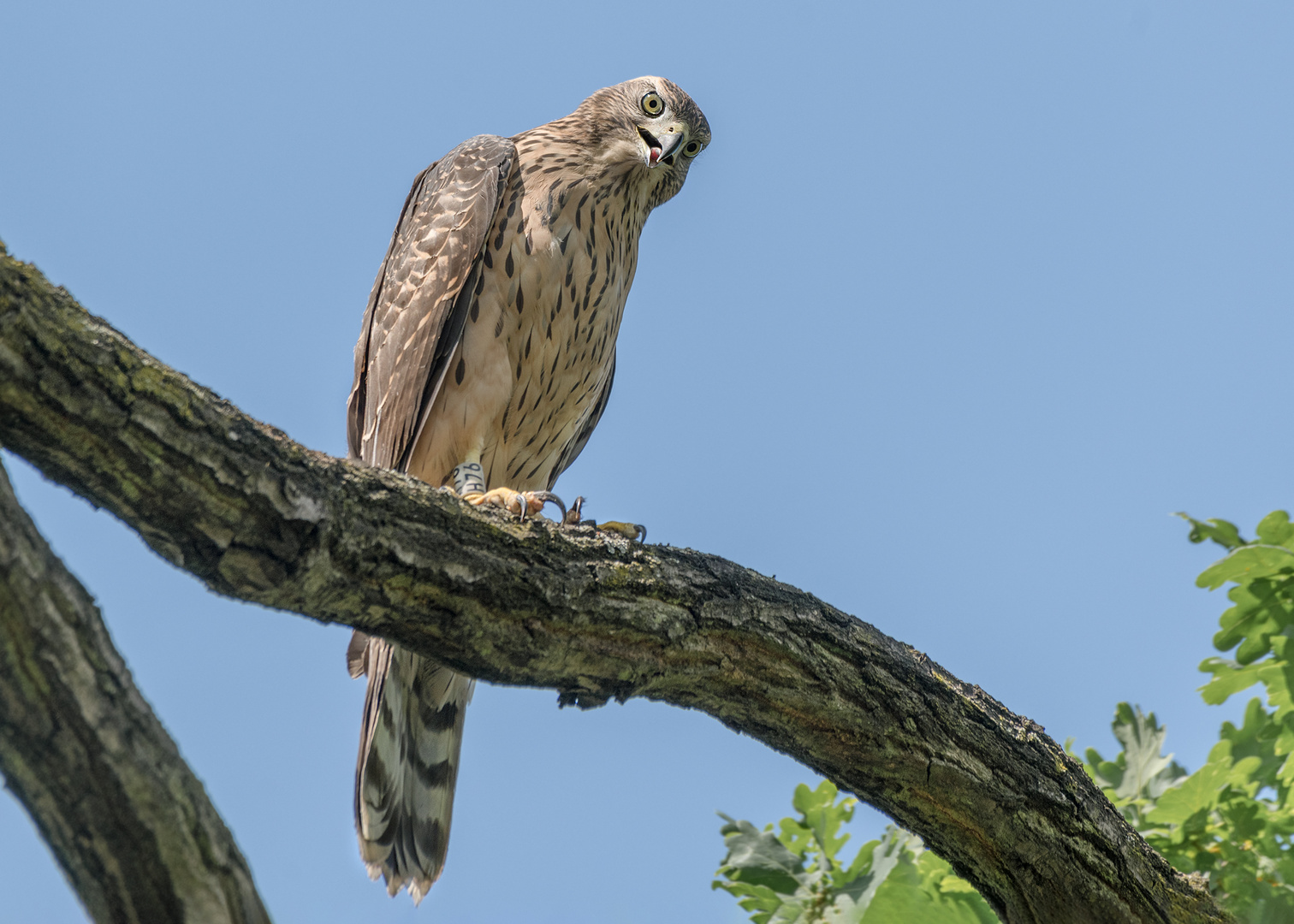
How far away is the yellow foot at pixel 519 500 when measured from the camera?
350cm

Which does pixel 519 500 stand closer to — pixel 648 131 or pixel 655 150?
pixel 655 150

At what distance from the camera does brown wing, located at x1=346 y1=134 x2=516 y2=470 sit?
458 cm

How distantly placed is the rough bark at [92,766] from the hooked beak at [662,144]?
11.8ft

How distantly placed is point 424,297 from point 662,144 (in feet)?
4.57

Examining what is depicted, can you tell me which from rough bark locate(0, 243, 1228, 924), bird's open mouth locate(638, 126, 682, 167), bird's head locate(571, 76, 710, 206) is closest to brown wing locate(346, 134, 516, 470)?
bird's head locate(571, 76, 710, 206)

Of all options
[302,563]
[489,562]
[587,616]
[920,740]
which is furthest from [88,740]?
[920,740]

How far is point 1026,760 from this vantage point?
3.32 metres

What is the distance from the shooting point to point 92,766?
6.65ft

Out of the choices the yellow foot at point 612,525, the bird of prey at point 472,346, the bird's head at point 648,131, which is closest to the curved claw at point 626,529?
the yellow foot at point 612,525

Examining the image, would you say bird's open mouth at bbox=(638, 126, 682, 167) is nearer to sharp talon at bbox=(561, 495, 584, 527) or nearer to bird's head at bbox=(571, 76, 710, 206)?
bird's head at bbox=(571, 76, 710, 206)

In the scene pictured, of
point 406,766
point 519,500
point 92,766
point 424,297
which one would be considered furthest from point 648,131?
point 92,766

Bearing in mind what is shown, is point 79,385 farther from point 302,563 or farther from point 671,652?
point 671,652

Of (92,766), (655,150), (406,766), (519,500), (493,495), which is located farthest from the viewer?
(655,150)

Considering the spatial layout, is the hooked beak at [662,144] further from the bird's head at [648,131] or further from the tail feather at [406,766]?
the tail feather at [406,766]
